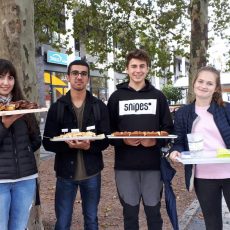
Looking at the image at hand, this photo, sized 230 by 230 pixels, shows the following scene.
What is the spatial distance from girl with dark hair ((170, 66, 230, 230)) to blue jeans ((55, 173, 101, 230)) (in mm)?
869

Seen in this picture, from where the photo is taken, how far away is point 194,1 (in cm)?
1013

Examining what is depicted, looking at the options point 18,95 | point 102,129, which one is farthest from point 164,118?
point 18,95

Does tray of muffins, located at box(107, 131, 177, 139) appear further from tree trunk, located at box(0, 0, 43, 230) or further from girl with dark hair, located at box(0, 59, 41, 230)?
tree trunk, located at box(0, 0, 43, 230)

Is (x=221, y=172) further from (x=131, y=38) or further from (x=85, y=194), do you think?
(x=131, y=38)

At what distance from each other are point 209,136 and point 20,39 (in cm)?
215

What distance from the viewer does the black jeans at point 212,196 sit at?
135 inches

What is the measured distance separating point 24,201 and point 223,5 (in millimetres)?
13866

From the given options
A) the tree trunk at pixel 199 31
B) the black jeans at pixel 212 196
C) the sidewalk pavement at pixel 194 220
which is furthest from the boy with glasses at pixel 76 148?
the tree trunk at pixel 199 31

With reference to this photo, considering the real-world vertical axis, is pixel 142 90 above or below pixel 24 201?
above

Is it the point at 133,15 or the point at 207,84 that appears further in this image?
the point at 133,15

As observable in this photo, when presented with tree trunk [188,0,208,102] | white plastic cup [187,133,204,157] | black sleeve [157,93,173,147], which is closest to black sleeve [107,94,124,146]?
black sleeve [157,93,173,147]

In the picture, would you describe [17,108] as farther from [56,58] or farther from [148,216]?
[56,58]

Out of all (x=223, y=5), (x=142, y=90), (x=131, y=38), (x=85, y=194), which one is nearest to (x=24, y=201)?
(x=85, y=194)

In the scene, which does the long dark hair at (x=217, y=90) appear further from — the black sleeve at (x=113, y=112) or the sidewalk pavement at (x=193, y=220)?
the sidewalk pavement at (x=193, y=220)
